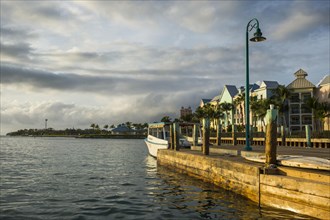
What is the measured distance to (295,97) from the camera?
74.2m

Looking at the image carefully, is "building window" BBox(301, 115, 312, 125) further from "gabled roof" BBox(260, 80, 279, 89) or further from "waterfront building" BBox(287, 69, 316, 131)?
"gabled roof" BBox(260, 80, 279, 89)

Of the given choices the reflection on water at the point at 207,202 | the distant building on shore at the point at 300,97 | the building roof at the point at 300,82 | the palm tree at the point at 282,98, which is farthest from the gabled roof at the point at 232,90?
the reflection on water at the point at 207,202

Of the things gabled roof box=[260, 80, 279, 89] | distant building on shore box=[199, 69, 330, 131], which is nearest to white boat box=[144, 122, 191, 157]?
distant building on shore box=[199, 69, 330, 131]

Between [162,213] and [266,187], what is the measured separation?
3970 mm

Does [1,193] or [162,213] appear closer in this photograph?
[162,213]

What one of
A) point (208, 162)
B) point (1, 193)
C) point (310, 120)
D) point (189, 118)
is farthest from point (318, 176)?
point (189, 118)

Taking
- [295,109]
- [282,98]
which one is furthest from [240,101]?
[282,98]

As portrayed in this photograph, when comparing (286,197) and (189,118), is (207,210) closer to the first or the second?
(286,197)

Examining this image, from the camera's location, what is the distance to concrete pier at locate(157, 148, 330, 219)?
9781 millimetres

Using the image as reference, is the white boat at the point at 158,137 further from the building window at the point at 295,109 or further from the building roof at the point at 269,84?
the building roof at the point at 269,84

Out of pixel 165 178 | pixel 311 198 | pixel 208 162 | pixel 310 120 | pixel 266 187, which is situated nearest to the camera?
pixel 311 198

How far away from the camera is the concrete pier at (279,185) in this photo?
9781 millimetres

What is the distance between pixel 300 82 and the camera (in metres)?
73.8

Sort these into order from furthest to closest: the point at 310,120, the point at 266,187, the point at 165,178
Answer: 1. the point at 310,120
2. the point at 165,178
3. the point at 266,187
